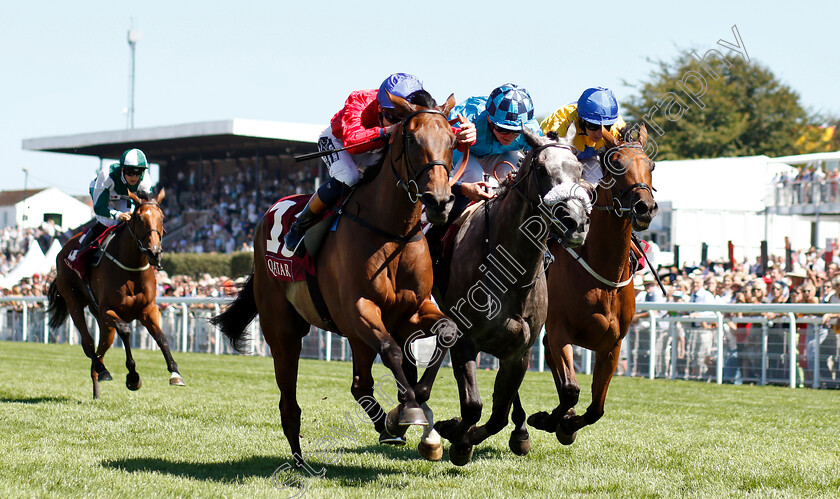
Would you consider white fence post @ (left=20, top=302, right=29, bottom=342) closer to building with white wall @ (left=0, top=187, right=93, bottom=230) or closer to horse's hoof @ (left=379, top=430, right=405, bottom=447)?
horse's hoof @ (left=379, top=430, right=405, bottom=447)

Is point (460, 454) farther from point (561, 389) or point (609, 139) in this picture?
point (609, 139)

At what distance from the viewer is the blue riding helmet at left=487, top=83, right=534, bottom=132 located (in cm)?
568

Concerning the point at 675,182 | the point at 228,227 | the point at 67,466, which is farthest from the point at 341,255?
the point at 228,227

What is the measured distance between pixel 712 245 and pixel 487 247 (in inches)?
674

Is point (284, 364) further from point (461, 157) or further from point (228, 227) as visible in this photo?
point (228, 227)

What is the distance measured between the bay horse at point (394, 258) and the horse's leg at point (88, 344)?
438 centimetres

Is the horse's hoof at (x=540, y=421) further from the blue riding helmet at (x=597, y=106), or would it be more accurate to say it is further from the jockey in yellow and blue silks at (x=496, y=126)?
the blue riding helmet at (x=597, y=106)

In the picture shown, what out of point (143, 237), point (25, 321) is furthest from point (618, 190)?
point (25, 321)

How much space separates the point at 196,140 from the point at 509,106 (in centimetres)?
3110

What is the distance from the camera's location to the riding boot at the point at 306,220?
18.1ft

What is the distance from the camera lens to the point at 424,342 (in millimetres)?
5176

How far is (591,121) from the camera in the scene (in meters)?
6.11

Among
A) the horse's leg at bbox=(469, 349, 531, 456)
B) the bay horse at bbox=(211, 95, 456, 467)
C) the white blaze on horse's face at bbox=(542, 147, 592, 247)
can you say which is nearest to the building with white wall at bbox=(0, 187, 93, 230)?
the bay horse at bbox=(211, 95, 456, 467)

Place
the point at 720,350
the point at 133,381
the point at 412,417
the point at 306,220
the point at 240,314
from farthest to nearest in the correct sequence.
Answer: the point at 720,350
the point at 133,381
the point at 240,314
the point at 306,220
the point at 412,417
